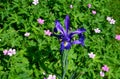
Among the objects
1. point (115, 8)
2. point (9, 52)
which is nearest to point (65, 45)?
point (9, 52)

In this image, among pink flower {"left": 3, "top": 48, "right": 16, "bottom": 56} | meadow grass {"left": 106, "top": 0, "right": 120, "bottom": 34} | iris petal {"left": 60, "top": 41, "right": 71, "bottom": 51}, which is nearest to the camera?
iris petal {"left": 60, "top": 41, "right": 71, "bottom": 51}

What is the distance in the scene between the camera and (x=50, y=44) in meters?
3.91

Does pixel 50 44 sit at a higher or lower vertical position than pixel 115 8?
lower

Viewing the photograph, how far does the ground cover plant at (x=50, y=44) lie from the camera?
363cm

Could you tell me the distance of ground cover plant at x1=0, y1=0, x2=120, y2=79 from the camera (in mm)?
3627

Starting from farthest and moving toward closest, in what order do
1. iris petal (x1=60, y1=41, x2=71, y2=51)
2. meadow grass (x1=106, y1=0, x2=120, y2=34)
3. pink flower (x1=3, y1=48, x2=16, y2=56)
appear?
meadow grass (x1=106, y1=0, x2=120, y2=34) < pink flower (x1=3, y1=48, x2=16, y2=56) < iris petal (x1=60, y1=41, x2=71, y2=51)

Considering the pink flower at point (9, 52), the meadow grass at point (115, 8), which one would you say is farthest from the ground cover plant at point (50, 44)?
the meadow grass at point (115, 8)

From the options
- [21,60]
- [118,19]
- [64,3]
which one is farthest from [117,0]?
[21,60]

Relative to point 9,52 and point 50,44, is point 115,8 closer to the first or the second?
point 50,44

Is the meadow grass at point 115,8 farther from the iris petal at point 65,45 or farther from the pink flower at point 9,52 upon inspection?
the iris petal at point 65,45

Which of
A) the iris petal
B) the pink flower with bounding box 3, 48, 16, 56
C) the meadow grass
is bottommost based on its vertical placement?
the pink flower with bounding box 3, 48, 16, 56

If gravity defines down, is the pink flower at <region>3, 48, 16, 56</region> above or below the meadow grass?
below

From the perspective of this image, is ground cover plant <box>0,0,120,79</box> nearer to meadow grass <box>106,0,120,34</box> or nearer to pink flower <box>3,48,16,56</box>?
pink flower <box>3,48,16,56</box>

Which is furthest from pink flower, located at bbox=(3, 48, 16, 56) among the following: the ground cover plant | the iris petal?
the iris petal
